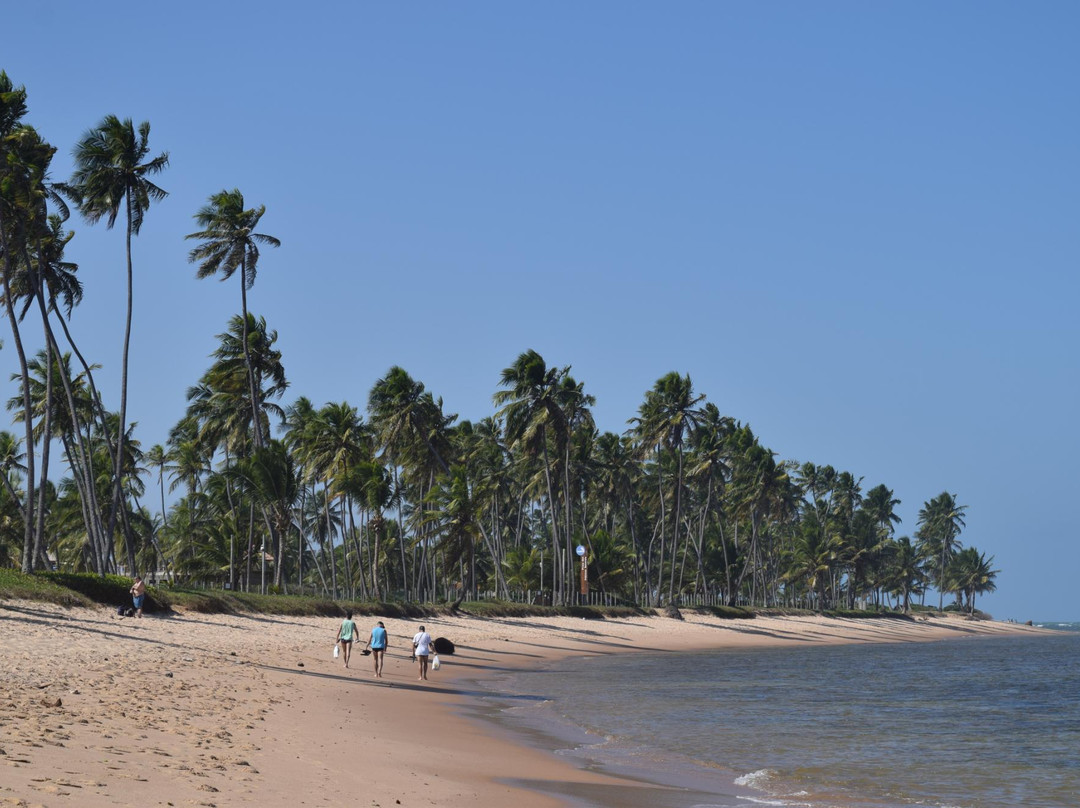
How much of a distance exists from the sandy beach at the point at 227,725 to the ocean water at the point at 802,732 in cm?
149

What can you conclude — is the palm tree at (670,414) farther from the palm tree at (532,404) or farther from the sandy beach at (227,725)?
the sandy beach at (227,725)

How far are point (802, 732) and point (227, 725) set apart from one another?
1198cm

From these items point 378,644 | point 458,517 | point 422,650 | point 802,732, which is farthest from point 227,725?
point 458,517

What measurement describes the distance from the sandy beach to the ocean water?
4.90ft

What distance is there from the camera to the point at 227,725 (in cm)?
1366

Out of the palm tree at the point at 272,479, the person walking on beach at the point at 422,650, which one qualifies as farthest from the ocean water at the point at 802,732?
the palm tree at the point at 272,479

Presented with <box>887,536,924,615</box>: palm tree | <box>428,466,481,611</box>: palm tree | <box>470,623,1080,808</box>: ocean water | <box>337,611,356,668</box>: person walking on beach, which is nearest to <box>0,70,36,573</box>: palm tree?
<box>337,611,356,668</box>: person walking on beach

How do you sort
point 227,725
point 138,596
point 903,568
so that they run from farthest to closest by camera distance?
point 903,568, point 138,596, point 227,725

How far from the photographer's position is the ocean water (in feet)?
47.1

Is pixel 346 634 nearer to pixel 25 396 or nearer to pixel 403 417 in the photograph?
pixel 25 396

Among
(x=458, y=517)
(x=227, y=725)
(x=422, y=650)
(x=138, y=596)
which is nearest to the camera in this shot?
(x=227, y=725)

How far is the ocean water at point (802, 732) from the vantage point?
14344 mm

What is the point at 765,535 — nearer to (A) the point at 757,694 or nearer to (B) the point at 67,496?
(B) the point at 67,496

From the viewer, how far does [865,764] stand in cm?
1678
